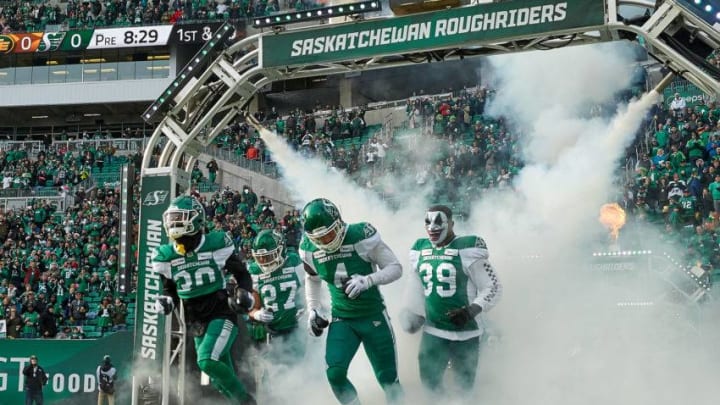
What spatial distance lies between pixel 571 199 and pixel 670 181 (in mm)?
2136

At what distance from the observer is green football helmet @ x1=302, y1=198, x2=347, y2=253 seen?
9727 millimetres

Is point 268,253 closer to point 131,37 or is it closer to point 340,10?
point 340,10

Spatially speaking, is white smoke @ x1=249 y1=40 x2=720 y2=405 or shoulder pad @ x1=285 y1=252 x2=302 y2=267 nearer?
white smoke @ x1=249 y1=40 x2=720 y2=405

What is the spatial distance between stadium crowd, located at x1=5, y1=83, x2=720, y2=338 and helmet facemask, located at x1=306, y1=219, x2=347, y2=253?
8099 mm

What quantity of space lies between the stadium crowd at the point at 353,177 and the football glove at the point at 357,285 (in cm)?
805

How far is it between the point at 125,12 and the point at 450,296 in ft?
106

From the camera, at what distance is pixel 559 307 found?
1357cm

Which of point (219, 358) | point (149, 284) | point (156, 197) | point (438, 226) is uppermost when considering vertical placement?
point (156, 197)

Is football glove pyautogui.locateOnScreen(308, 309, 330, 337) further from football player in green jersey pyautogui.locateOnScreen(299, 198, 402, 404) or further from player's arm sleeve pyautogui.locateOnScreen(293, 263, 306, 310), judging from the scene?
player's arm sleeve pyautogui.locateOnScreen(293, 263, 306, 310)

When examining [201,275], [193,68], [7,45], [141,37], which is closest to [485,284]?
[201,275]

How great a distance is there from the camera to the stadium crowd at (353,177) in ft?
60.6

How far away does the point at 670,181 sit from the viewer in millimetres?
18578

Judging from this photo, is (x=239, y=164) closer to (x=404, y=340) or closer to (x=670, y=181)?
(x=670, y=181)

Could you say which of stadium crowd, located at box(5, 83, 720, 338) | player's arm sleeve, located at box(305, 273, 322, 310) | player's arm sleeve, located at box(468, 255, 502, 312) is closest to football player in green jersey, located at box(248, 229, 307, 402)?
player's arm sleeve, located at box(305, 273, 322, 310)
